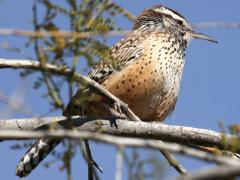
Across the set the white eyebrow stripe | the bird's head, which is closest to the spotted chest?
the bird's head

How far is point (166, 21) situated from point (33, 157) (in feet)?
10.6

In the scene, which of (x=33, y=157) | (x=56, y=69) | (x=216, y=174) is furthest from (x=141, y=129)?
(x=216, y=174)

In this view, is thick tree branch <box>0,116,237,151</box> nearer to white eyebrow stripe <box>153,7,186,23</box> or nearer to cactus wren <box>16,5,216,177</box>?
cactus wren <box>16,5,216,177</box>

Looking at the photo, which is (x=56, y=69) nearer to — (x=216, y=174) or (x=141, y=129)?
(x=216, y=174)

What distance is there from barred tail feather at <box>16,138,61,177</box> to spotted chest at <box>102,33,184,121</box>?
Result: 1.46 meters

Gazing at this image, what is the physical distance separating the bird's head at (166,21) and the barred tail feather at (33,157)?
2.76 meters

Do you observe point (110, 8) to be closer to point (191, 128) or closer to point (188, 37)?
point (191, 128)

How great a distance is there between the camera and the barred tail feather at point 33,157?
12.5ft

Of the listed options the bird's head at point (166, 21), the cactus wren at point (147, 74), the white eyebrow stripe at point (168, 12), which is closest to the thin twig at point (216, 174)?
the cactus wren at point (147, 74)

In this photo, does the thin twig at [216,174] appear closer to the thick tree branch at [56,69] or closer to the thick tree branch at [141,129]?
the thick tree branch at [56,69]

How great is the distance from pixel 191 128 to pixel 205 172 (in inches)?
100.0

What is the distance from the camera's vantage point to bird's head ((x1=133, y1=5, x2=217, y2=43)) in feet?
21.6

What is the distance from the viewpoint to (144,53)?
18.8 feet

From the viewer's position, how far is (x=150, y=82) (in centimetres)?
557
